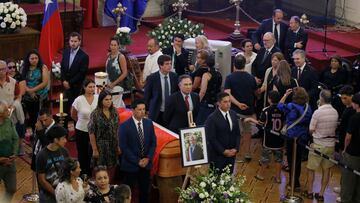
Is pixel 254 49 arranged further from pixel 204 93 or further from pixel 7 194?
pixel 7 194

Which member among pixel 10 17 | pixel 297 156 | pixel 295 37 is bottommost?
pixel 297 156

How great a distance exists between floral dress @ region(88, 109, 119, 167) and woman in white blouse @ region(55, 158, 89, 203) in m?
1.49

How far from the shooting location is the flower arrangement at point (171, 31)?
14.6m

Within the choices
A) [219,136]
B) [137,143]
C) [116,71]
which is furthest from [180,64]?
[137,143]

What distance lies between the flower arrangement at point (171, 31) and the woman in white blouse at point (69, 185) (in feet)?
21.4

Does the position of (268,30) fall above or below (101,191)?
above

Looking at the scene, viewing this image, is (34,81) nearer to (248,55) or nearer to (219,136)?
(219,136)

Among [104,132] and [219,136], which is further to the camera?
[219,136]

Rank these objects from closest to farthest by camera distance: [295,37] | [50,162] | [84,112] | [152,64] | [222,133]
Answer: [50,162], [222,133], [84,112], [152,64], [295,37]

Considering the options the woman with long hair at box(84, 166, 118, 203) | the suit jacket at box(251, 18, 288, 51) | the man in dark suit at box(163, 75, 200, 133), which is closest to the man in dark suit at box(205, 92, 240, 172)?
the man in dark suit at box(163, 75, 200, 133)

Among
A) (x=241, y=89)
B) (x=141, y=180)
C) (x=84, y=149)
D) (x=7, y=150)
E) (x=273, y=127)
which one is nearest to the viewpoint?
(x=7, y=150)

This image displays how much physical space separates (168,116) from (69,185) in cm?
265

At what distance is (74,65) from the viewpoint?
12.2m

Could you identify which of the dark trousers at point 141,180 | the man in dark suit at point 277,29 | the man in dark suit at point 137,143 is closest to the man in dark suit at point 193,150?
the man in dark suit at point 137,143
